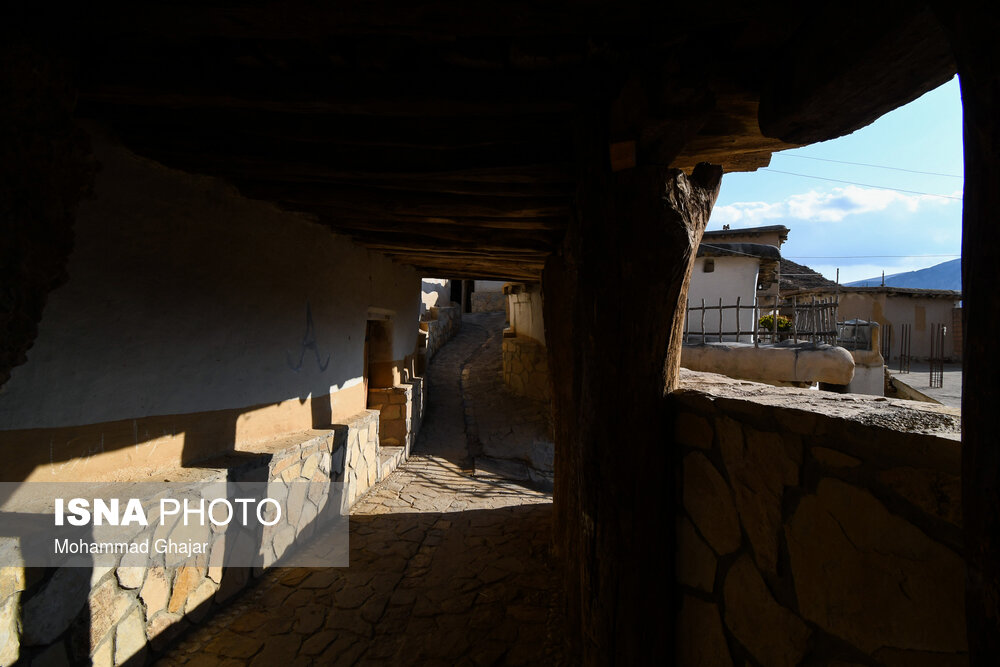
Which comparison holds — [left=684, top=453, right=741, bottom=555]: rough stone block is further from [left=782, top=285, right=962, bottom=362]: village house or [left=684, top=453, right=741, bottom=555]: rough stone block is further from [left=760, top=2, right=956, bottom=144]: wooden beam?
[left=782, top=285, right=962, bottom=362]: village house

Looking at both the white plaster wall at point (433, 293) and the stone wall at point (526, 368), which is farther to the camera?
the white plaster wall at point (433, 293)

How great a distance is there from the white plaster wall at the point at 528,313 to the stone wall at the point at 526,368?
25 cm

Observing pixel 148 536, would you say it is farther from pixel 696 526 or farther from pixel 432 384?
pixel 432 384

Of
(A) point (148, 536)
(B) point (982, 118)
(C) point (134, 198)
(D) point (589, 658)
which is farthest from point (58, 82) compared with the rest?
(D) point (589, 658)

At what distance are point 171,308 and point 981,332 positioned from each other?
3961mm

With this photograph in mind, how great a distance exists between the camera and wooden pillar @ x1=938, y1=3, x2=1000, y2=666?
2.37ft

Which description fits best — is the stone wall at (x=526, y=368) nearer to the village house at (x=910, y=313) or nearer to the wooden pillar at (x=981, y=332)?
the wooden pillar at (x=981, y=332)

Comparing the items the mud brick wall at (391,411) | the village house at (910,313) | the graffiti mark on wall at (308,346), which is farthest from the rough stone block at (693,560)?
the village house at (910,313)

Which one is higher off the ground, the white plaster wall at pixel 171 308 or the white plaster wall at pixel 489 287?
the white plaster wall at pixel 489 287

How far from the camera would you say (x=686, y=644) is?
1.96 m

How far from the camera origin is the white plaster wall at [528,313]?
403 inches

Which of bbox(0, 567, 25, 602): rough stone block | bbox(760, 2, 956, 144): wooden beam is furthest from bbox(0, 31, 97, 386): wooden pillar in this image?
bbox(760, 2, 956, 144): wooden beam

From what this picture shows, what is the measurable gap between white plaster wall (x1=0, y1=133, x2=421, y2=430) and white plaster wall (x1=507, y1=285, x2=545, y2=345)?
5798mm

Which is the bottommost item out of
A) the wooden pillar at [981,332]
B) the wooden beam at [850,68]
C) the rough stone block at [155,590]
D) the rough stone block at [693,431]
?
the rough stone block at [155,590]
